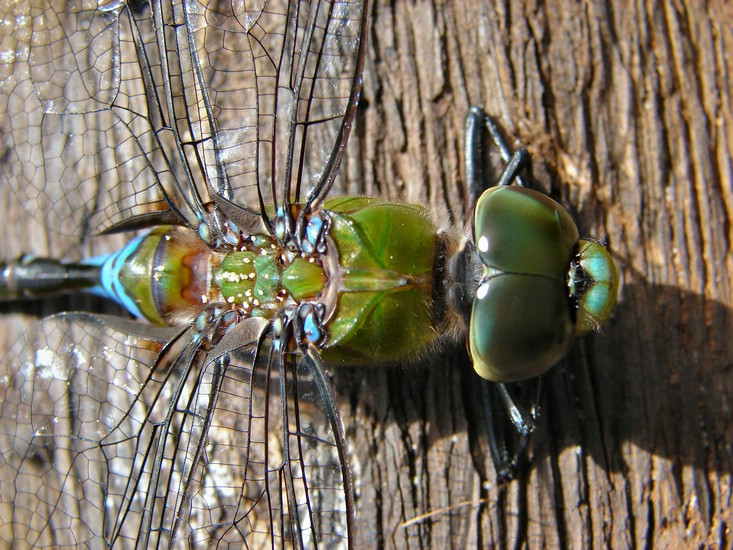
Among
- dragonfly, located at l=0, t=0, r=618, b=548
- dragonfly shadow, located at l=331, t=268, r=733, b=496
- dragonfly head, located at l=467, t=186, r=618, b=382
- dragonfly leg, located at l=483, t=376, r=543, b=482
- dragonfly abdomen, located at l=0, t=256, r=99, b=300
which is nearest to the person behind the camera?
dragonfly head, located at l=467, t=186, r=618, b=382

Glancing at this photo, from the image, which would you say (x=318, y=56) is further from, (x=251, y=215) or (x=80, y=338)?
(x=80, y=338)

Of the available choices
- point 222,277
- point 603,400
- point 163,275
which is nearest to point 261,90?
point 222,277

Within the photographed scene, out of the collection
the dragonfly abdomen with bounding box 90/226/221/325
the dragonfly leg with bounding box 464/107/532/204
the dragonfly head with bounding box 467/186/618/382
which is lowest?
the dragonfly head with bounding box 467/186/618/382

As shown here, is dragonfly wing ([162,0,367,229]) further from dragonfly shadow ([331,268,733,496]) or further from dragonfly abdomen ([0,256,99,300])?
dragonfly shadow ([331,268,733,496])

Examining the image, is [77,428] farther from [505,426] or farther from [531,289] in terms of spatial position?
[531,289]

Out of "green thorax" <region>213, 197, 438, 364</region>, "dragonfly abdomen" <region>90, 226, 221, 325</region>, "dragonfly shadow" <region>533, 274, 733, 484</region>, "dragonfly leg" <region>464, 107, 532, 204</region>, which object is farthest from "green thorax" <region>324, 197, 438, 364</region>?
"dragonfly shadow" <region>533, 274, 733, 484</region>

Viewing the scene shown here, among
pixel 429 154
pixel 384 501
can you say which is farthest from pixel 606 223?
pixel 384 501

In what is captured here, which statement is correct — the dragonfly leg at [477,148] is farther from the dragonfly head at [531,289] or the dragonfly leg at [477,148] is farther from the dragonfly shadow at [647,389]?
the dragonfly shadow at [647,389]

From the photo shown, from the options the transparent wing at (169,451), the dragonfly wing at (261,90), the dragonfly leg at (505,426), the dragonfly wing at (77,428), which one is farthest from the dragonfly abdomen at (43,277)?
the dragonfly leg at (505,426)
